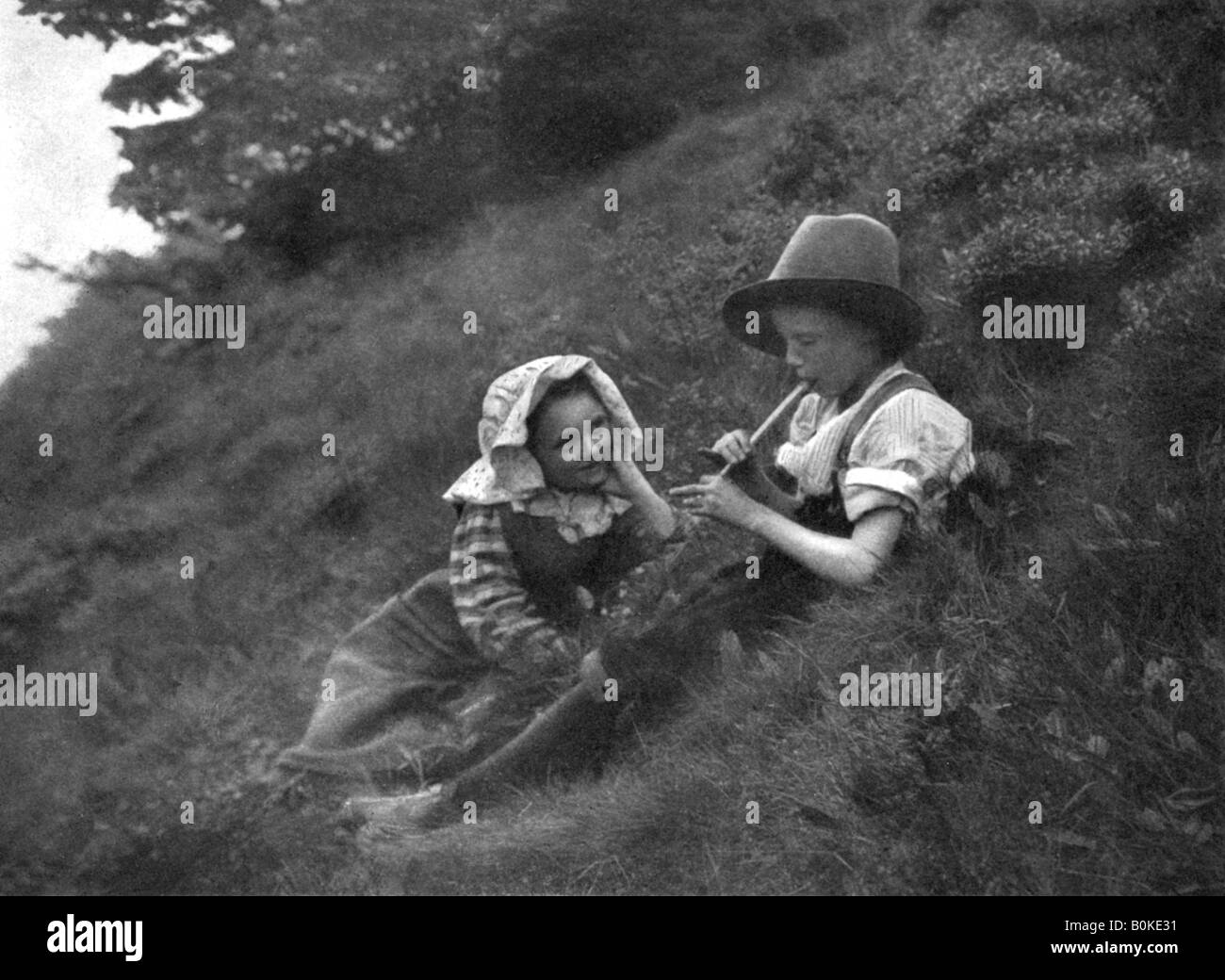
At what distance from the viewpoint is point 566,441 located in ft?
16.5

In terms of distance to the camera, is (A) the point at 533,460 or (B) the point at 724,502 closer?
(B) the point at 724,502

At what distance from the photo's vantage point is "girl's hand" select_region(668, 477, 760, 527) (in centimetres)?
470

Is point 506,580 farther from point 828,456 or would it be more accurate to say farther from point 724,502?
point 828,456

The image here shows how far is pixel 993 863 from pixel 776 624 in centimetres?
98

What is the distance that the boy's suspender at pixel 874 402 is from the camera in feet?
15.4

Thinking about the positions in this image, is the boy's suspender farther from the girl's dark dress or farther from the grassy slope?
the girl's dark dress

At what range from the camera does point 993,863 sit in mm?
4238

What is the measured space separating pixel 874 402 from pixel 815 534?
45 centimetres

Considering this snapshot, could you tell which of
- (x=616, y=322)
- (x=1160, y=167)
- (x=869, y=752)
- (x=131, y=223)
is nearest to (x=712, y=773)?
(x=869, y=752)

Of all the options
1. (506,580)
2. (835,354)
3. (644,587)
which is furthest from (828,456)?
(506,580)

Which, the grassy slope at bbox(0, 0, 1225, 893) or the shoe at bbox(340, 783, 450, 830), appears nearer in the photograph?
the grassy slope at bbox(0, 0, 1225, 893)

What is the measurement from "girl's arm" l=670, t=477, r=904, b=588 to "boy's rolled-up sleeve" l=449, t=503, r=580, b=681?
0.67 metres

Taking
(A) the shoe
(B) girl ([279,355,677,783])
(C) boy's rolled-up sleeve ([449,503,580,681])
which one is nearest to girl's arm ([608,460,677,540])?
(B) girl ([279,355,677,783])
